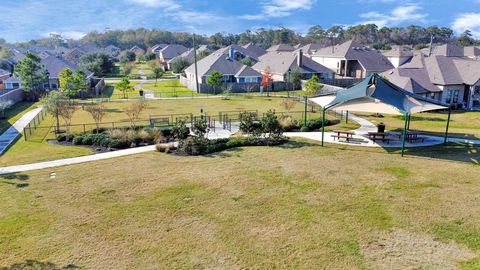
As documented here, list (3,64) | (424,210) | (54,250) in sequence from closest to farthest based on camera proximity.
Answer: (54,250) → (424,210) → (3,64)

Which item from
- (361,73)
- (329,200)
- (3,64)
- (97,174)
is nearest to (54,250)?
(97,174)

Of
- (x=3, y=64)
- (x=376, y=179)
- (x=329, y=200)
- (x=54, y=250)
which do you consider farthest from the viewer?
(x=3, y=64)

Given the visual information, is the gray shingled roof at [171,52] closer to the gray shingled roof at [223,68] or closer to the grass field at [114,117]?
the gray shingled roof at [223,68]

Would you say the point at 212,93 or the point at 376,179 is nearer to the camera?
the point at 376,179

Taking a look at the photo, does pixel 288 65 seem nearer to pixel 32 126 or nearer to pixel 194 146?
pixel 32 126

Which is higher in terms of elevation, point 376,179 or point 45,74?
point 45,74

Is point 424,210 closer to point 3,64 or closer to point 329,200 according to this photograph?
point 329,200

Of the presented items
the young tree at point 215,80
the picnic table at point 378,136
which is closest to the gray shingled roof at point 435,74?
the picnic table at point 378,136
